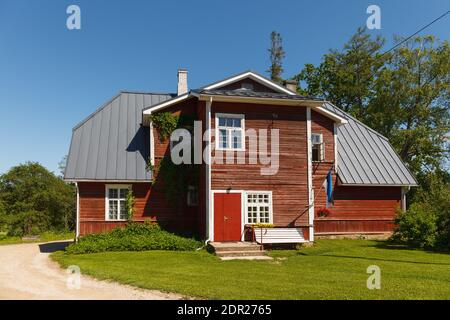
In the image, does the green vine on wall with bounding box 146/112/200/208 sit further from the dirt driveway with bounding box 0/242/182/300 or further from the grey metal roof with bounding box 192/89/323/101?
the dirt driveway with bounding box 0/242/182/300

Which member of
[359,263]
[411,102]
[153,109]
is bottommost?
[359,263]

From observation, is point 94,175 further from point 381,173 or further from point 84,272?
point 381,173

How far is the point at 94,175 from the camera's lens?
63.7 feet

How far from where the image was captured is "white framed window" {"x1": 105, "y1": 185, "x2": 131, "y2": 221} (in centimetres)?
1978

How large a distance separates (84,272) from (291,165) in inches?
421

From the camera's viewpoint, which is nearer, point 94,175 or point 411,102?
point 94,175

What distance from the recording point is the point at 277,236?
1806cm

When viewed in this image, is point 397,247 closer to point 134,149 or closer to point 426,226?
point 426,226

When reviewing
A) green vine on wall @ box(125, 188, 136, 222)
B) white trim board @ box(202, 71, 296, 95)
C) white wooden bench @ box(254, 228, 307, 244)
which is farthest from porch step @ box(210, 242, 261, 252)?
white trim board @ box(202, 71, 296, 95)

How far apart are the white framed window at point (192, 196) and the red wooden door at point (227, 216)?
2.77m

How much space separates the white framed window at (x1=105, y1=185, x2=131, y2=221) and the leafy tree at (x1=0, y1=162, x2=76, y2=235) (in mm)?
15234

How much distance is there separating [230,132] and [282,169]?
3.06 m

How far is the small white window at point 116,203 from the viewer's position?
65.0 feet
